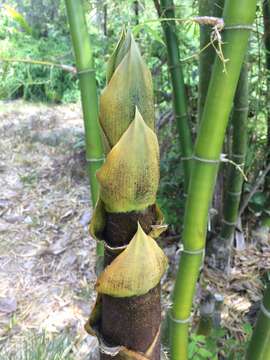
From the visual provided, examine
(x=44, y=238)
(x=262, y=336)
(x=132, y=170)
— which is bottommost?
(x=44, y=238)

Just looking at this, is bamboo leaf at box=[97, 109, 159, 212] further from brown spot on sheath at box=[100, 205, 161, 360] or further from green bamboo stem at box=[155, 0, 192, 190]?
green bamboo stem at box=[155, 0, 192, 190]

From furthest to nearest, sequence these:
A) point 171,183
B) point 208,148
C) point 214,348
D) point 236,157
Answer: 1. point 171,183
2. point 236,157
3. point 214,348
4. point 208,148

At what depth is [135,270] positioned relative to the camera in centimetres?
29

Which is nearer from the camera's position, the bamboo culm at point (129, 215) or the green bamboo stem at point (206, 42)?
the bamboo culm at point (129, 215)

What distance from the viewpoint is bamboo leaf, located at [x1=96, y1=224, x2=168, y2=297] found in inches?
11.3

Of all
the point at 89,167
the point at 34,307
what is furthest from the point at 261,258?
the point at 89,167

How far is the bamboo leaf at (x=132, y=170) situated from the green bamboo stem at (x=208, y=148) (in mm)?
230

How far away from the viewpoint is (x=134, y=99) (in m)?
0.27

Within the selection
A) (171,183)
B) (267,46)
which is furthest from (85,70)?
(171,183)

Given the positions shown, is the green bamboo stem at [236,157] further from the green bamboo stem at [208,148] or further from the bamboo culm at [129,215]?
the bamboo culm at [129,215]

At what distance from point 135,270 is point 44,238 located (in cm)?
171

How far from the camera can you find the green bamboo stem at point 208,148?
46cm

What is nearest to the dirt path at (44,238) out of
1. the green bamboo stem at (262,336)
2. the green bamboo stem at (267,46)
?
the green bamboo stem at (262,336)

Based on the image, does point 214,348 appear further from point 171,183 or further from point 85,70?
point 171,183
